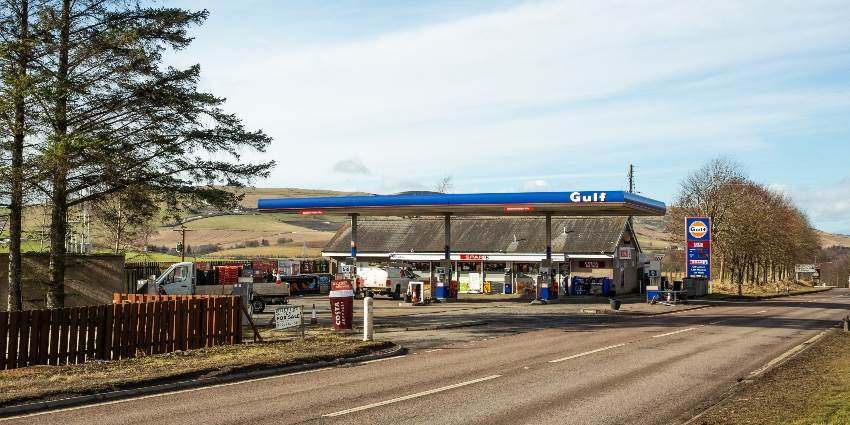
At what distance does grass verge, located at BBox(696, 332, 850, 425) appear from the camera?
1077cm

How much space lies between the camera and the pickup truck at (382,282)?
166 ft

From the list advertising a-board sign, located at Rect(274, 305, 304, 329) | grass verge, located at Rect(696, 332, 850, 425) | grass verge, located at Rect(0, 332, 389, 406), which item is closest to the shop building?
advertising a-board sign, located at Rect(274, 305, 304, 329)

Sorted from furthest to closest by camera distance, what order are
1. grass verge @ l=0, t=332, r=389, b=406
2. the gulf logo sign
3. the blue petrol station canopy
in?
the gulf logo sign < the blue petrol station canopy < grass verge @ l=0, t=332, r=389, b=406

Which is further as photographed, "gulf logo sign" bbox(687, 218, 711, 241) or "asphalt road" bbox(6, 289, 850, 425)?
"gulf logo sign" bbox(687, 218, 711, 241)

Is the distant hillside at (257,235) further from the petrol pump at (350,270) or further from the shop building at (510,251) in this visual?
the petrol pump at (350,270)

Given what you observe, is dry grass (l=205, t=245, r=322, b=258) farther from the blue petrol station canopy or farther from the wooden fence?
the wooden fence

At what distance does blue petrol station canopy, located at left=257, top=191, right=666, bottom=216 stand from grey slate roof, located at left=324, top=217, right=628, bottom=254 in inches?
440

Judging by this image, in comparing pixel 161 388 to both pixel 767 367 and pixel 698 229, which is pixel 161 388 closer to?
pixel 767 367

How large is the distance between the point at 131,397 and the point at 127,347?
5240 mm

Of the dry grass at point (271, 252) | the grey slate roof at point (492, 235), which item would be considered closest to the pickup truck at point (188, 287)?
the grey slate roof at point (492, 235)

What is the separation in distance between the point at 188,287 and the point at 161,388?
76.8ft

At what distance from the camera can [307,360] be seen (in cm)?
1722

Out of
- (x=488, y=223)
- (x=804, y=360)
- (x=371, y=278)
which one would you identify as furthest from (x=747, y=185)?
(x=804, y=360)

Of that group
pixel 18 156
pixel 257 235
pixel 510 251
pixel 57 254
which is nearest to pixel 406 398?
pixel 57 254
